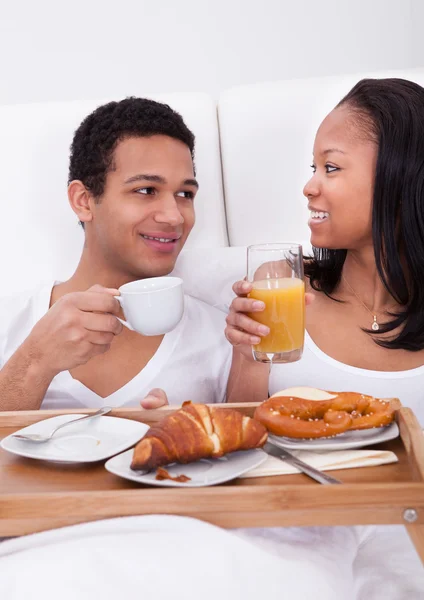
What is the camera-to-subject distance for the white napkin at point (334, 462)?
0.92 m

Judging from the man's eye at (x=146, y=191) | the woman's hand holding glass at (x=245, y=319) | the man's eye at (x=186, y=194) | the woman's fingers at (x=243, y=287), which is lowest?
the woman's hand holding glass at (x=245, y=319)

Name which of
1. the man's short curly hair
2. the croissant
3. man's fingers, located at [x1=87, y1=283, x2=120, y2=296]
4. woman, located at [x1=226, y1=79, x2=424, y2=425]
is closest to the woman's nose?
woman, located at [x1=226, y1=79, x2=424, y2=425]

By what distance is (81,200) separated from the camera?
1.76 m

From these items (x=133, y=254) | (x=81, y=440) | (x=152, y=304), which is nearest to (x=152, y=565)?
(x=81, y=440)

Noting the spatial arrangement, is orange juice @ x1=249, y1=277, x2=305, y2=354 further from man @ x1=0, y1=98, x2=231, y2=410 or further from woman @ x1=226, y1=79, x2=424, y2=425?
man @ x1=0, y1=98, x2=231, y2=410

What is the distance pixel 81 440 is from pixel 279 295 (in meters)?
0.43

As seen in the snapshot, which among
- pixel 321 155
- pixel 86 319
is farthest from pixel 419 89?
pixel 86 319

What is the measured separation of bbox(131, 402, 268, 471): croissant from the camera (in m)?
0.88

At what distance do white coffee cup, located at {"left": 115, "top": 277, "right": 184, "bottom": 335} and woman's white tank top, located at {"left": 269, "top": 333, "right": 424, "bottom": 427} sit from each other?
1.38 ft

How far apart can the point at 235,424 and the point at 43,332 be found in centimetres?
50

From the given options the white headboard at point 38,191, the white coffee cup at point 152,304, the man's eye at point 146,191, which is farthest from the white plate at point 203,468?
the white headboard at point 38,191

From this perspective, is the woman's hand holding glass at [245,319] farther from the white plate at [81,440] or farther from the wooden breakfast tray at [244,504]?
the wooden breakfast tray at [244,504]

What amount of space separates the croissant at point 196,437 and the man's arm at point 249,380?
0.56 meters

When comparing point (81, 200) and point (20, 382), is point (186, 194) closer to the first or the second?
point (81, 200)
